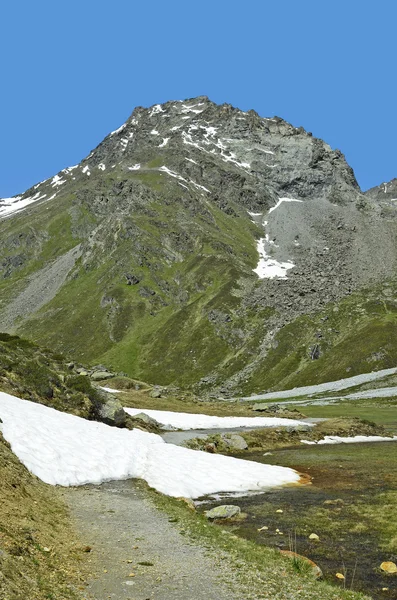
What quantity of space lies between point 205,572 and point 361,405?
105923mm

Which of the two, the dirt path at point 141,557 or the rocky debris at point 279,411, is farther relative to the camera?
the rocky debris at point 279,411

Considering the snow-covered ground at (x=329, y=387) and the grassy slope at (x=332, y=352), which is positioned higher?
the grassy slope at (x=332, y=352)

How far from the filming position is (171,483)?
27625 millimetres

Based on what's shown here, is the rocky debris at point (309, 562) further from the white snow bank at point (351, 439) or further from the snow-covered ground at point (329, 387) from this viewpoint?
the snow-covered ground at point (329, 387)

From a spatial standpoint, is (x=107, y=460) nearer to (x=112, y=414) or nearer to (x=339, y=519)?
(x=339, y=519)

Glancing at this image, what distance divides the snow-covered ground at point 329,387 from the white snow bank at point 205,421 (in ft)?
245

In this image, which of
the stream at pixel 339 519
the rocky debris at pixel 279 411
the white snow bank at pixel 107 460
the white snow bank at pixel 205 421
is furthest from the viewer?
the rocky debris at pixel 279 411

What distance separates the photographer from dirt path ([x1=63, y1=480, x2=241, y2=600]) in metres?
12.0

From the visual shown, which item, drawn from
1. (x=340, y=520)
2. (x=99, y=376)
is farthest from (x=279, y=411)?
(x=340, y=520)

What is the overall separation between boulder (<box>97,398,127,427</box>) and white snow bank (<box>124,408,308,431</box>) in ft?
44.3

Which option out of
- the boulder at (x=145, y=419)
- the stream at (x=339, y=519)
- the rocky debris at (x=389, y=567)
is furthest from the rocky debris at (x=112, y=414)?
the rocky debris at (x=389, y=567)

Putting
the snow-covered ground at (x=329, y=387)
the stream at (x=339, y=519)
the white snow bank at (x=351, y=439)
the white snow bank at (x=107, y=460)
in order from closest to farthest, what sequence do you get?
the stream at (x=339, y=519)
the white snow bank at (x=107, y=460)
the white snow bank at (x=351, y=439)
the snow-covered ground at (x=329, y=387)

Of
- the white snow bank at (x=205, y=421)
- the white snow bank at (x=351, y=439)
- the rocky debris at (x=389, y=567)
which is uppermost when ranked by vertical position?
the rocky debris at (x=389, y=567)

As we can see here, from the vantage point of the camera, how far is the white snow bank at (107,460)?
2625 cm
